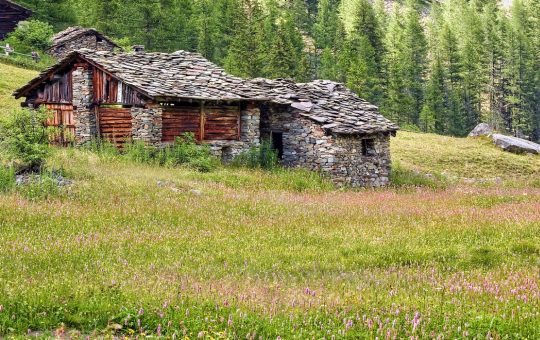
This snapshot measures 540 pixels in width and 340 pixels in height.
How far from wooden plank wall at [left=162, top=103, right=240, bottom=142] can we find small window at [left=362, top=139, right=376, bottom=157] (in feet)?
19.2

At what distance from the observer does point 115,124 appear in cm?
2616

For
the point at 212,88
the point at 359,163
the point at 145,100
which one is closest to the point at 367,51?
the point at 359,163

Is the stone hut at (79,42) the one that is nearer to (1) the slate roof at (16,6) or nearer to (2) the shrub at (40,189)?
(1) the slate roof at (16,6)

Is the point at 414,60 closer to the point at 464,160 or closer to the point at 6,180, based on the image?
the point at 464,160

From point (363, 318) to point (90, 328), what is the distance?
2.67 metres

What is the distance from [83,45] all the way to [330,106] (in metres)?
31.4

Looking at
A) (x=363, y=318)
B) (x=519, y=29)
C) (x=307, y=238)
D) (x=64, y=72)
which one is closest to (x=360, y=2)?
(x=519, y=29)

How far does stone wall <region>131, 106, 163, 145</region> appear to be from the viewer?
2486 cm

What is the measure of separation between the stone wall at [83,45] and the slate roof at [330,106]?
26753 mm

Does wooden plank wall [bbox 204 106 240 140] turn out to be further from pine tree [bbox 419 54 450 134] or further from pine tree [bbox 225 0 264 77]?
pine tree [bbox 419 54 450 134]

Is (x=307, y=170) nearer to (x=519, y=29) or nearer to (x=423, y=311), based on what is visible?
(x=423, y=311)

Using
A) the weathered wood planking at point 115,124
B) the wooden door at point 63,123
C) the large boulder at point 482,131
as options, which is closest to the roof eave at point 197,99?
the weathered wood planking at point 115,124

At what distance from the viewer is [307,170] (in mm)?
24922

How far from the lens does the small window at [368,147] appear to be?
2741cm
